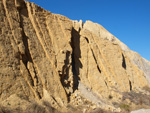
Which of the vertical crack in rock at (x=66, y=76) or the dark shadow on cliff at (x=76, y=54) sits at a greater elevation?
the dark shadow on cliff at (x=76, y=54)

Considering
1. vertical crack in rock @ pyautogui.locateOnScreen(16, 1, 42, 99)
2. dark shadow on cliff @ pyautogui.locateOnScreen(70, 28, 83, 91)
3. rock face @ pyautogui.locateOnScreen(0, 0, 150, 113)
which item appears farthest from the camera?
dark shadow on cliff @ pyautogui.locateOnScreen(70, 28, 83, 91)

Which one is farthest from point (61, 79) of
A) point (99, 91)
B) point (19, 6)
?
point (19, 6)

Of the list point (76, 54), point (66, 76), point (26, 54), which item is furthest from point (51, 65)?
point (76, 54)

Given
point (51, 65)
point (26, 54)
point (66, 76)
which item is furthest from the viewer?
point (66, 76)

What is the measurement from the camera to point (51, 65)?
14.1 meters

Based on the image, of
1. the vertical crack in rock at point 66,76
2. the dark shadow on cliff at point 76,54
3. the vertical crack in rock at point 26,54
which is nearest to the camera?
the vertical crack in rock at point 26,54

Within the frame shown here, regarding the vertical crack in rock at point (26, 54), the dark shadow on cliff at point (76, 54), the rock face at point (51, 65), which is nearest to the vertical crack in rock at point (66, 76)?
the rock face at point (51, 65)

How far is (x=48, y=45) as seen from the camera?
15.2 m

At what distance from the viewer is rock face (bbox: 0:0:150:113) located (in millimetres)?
11078

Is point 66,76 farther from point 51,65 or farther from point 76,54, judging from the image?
point 76,54

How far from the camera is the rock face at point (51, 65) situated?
1108cm

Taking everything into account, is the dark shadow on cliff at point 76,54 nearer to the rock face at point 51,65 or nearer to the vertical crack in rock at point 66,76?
the rock face at point 51,65

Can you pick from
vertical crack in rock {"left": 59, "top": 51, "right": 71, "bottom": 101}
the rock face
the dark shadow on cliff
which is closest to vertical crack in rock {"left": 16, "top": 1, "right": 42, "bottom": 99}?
the rock face

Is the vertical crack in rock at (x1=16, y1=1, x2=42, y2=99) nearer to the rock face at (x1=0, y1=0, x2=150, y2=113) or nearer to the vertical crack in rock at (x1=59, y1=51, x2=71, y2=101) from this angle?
the rock face at (x1=0, y1=0, x2=150, y2=113)
